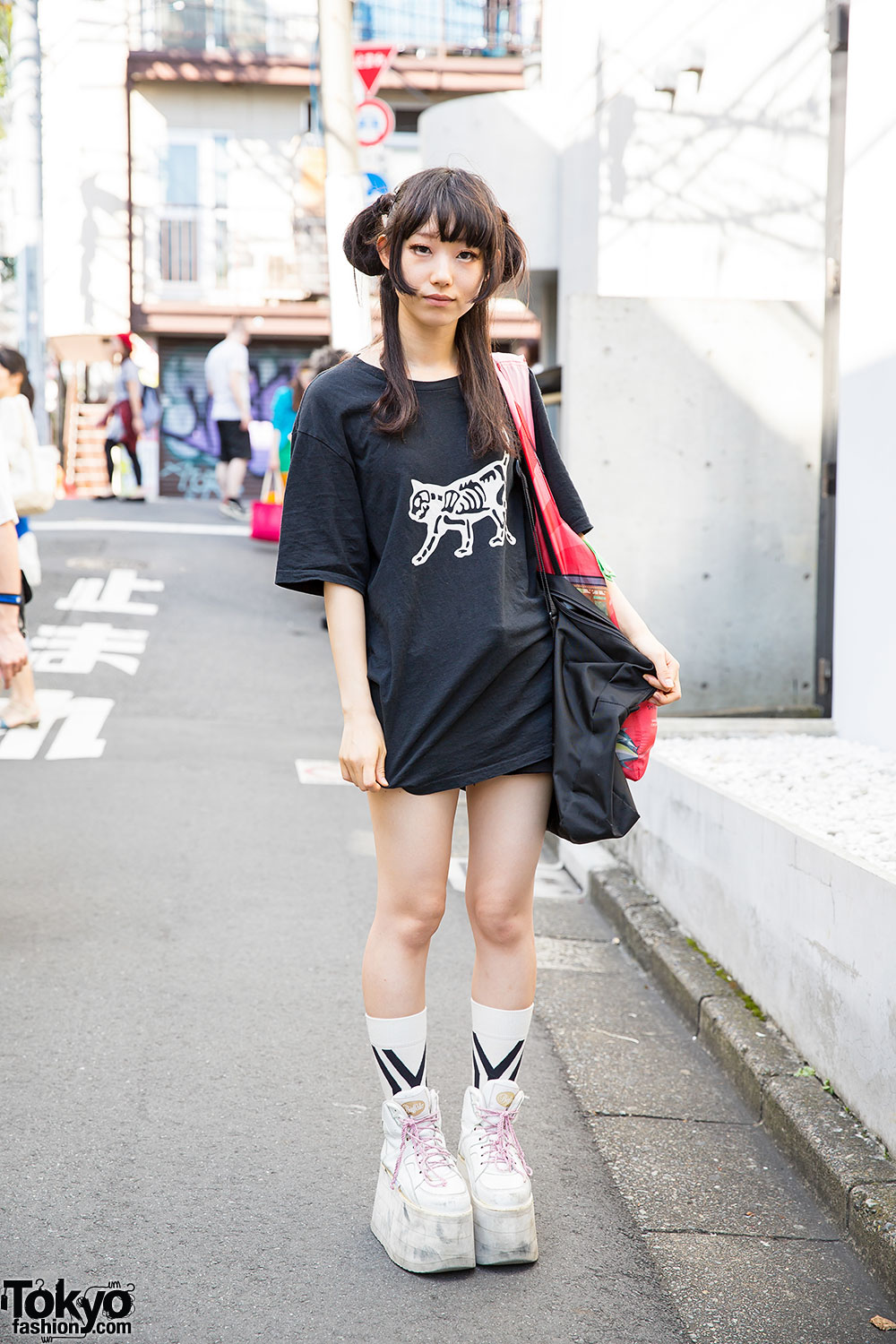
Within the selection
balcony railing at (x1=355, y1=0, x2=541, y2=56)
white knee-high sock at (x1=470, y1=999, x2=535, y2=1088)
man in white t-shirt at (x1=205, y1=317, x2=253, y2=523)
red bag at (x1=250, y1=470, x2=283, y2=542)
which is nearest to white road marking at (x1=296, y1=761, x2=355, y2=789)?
white knee-high sock at (x1=470, y1=999, x2=535, y2=1088)

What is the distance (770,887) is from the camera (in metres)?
3.47

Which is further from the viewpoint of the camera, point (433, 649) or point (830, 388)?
point (830, 388)

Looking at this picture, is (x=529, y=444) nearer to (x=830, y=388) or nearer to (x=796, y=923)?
(x=796, y=923)

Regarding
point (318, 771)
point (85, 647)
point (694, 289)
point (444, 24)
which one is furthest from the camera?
point (444, 24)

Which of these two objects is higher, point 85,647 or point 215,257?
point 215,257

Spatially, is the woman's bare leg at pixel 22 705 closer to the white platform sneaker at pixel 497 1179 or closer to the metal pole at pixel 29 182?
the white platform sneaker at pixel 497 1179

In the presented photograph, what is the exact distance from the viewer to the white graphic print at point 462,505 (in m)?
2.41

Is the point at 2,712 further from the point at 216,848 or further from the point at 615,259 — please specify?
the point at 615,259

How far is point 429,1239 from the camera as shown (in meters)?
2.45

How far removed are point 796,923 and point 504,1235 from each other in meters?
1.16

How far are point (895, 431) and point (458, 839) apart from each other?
2.46 meters

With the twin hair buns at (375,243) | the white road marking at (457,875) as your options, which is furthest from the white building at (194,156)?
the twin hair buns at (375,243)

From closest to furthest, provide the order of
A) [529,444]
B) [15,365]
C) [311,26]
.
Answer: [529,444] → [15,365] → [311,26]

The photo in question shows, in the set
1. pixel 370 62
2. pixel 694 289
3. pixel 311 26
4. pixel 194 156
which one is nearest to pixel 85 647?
pixel 694 289
